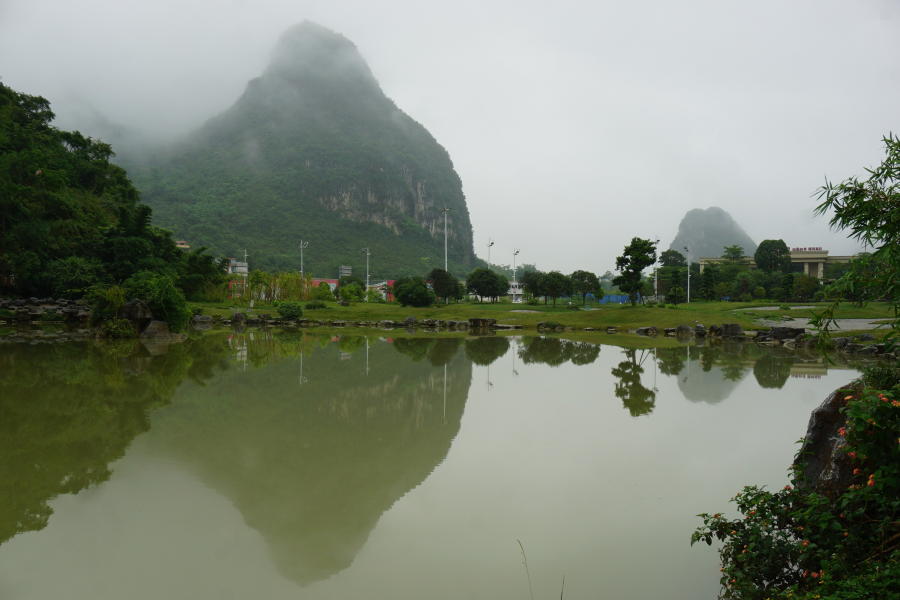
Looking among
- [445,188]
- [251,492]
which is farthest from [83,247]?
[445,188]

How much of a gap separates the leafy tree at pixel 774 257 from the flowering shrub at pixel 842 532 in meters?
75.7

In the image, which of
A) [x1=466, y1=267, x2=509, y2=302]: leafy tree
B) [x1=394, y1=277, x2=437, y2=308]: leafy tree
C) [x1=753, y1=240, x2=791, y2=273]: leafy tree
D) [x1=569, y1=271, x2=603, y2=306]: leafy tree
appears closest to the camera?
[x1=394, y1=277, x2=437, y2=308]: leafy tree

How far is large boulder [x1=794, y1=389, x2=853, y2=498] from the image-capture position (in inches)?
127

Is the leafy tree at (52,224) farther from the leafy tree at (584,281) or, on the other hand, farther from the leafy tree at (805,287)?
the leafy tree at (805,287)

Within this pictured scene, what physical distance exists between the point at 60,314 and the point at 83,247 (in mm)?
6211

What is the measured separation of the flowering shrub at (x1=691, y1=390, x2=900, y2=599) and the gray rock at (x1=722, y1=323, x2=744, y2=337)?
1080 inches

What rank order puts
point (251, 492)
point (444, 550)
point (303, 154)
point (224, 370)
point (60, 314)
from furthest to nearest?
point (303, 154) → point (60, 314) → point (224, 370) → point (251, 492) → point (444, 550)

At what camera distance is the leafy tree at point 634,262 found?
37938 mm

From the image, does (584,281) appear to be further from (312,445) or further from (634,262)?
(312,445)

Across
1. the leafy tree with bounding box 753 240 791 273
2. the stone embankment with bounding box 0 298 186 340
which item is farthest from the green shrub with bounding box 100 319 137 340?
the leafy tree with bounding box 753 240 791 273

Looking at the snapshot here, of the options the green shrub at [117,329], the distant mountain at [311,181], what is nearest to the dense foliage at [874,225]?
the green shrub at [117,329]

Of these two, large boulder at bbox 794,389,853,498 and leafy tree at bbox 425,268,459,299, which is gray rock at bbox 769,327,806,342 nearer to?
large boulder at bbox 794,389,853,498

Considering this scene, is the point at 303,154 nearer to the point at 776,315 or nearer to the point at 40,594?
the point at 776,315

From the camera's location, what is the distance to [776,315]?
33750mm
